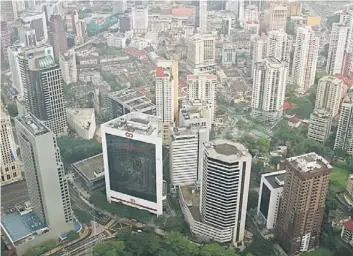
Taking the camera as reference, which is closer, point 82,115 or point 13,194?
point 13,194

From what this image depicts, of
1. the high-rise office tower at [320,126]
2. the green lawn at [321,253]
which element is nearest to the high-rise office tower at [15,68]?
the high-rise office tower at [320,126]

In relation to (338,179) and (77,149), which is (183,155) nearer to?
(77,149)

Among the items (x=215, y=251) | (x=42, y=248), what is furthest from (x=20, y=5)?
(x=215, y=251)

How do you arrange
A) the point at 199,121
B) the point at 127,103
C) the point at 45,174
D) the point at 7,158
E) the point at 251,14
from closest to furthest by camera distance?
the point at 45,174, the point at 199,121, the point at 7,158, the point at 127,103, the point at 251,14

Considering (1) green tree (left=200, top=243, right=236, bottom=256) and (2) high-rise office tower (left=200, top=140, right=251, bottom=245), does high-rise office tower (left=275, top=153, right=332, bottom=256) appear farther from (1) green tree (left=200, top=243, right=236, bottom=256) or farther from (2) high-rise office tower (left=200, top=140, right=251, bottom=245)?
(1) green tree (left=200, top=243, right=236, bottom=256)

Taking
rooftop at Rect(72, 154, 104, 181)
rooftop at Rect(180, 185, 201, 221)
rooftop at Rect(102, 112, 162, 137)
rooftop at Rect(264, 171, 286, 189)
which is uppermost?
rooftop at Rect(102, 112, 162, 137)

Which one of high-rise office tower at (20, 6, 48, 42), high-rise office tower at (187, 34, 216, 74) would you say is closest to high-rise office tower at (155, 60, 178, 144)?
high-rise office tower at (187, 34, 216, 74)

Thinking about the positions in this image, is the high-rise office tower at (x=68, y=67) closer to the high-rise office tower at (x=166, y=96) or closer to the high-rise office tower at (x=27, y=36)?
the high-rise office tower at (x=27, y=36)
